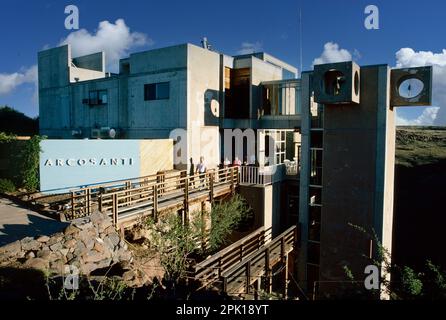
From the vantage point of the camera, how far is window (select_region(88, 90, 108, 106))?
2099 centimetres

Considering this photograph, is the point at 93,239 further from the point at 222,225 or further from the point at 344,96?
the point at 344,96

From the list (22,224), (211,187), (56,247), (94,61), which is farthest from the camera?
(94,61)

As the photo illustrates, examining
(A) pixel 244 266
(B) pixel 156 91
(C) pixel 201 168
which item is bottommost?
(A) pixel 244 266

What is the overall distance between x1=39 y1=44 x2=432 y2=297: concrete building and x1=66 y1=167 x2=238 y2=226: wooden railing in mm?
1753

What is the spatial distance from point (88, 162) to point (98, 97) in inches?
Answer: 337

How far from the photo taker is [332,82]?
48.9 ft

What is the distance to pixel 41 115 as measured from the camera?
84.2 ft

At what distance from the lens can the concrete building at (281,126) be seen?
578 inches

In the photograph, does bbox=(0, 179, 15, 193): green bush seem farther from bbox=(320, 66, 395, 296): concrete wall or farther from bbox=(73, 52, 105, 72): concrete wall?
bbox=(73, 52, 105, 72): concrete wall

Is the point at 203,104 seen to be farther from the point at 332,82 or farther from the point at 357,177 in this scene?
the point at 357,177

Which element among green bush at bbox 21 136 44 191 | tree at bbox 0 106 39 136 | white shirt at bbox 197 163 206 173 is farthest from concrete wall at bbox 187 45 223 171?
tree at bbox 0 106 39 136

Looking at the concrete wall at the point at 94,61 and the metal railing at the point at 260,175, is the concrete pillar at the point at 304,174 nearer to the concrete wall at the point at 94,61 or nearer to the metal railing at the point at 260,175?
the metal railing at the point at 260,175

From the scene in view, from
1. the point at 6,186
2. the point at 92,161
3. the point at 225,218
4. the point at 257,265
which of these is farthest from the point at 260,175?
the point at 6,186
